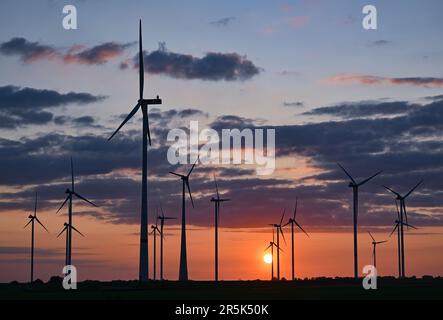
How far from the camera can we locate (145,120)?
15925 cm

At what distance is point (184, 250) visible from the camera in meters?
184

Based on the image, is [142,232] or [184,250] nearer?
[142,232]
